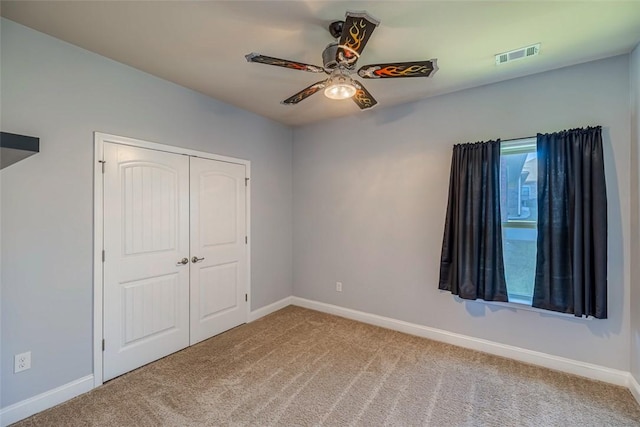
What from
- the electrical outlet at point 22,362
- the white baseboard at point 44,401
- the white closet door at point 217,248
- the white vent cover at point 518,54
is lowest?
the white baseboard at point 44,401

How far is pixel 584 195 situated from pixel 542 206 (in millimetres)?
293

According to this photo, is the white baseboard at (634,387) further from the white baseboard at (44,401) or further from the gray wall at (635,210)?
the white baseboard at (44,401)

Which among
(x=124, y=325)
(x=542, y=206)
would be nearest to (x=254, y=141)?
(x=124, y=325)

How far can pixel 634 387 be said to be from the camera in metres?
2.25

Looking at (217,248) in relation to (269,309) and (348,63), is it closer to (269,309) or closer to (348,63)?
(269,309)

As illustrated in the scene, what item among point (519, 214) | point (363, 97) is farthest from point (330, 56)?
point (519, 214)

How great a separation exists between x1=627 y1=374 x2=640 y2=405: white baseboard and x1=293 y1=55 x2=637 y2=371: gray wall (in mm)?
102

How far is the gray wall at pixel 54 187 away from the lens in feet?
6.57

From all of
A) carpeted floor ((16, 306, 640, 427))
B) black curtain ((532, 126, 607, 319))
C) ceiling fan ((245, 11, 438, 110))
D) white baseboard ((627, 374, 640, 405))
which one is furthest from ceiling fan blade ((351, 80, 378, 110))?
white baseboard ((627, 374, 640, 405))

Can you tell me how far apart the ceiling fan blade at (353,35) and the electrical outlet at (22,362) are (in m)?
3.02

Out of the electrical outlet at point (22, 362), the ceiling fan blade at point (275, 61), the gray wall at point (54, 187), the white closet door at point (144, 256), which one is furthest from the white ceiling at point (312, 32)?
the electrical outlet at point (22, 362)

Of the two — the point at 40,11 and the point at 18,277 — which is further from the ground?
the point at 40,11

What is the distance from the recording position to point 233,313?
359 cm

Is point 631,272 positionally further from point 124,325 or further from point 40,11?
point 40,11
